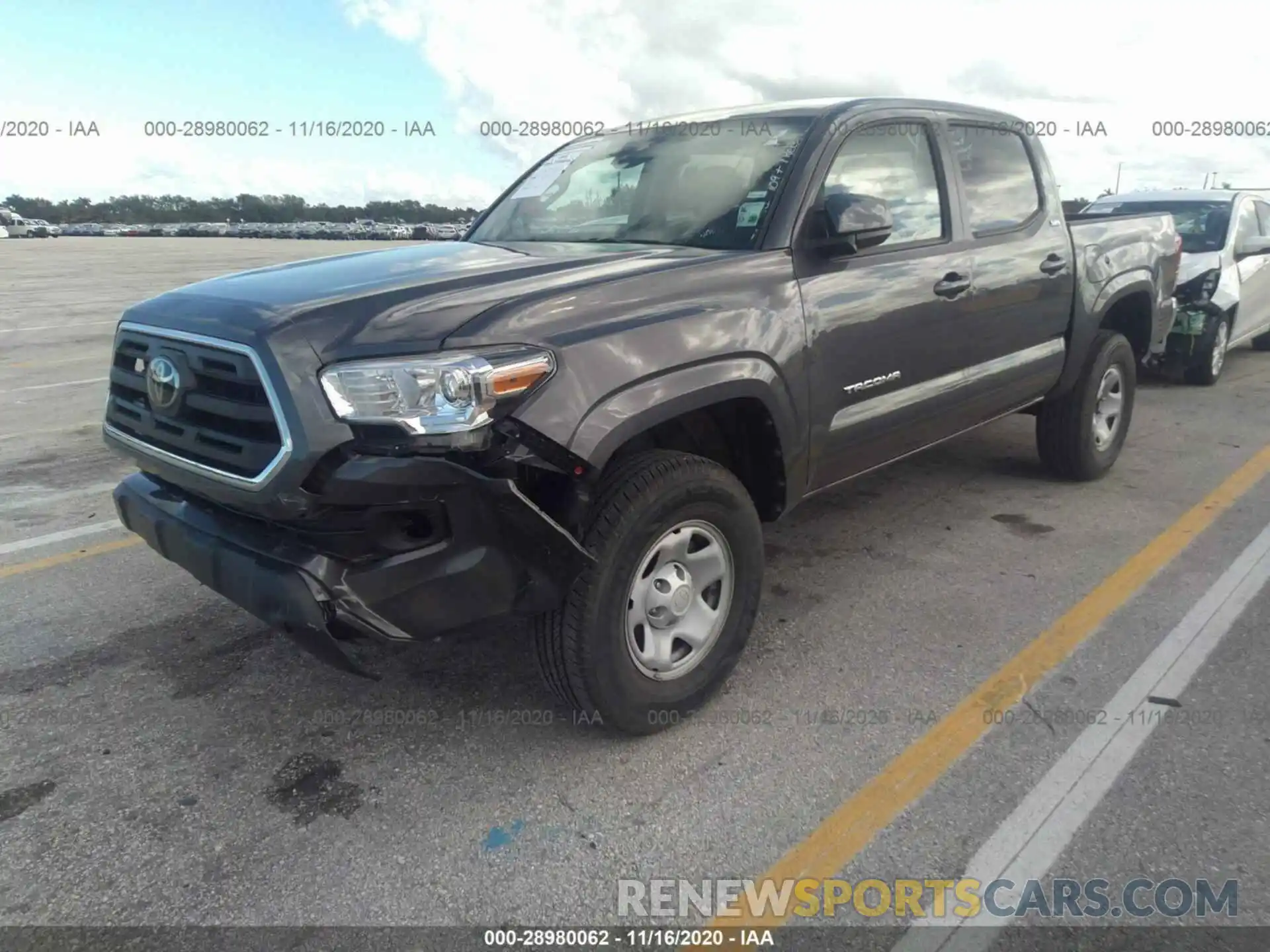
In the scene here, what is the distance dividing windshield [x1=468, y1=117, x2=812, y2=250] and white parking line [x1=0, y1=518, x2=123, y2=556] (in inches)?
97.5

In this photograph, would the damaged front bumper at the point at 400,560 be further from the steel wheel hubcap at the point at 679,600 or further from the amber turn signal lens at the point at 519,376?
the steel wheel hubcap at the point at 679,600

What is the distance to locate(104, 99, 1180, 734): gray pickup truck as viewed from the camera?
8.14ft

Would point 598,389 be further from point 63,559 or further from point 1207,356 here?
point 1207,356

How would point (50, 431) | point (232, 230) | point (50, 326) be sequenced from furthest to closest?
point (232, 230) → point (50, 326) → point (50, 431)

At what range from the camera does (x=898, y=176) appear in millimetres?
4039

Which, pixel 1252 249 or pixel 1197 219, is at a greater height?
pixel 1197 219

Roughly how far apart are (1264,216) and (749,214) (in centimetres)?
888

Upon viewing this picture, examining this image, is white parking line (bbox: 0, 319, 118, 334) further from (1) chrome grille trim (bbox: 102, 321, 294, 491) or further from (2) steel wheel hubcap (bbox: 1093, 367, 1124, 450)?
(2) steel wheel hubcap (bbox: 1093, 367, 1124, 450)

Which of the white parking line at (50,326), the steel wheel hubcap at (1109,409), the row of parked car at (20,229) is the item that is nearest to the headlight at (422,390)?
the steel wheel hubcap at (1109,409)

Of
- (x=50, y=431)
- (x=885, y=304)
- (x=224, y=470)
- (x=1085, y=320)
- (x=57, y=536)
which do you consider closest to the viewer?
(x=224, y=470)

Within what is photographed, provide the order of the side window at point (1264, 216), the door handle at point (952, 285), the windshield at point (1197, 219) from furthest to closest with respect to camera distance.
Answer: the side window at point (1264, 216), the windshield at point (1197, 219), the door handle at point (952, 285)

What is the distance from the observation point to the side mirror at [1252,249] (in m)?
8.30

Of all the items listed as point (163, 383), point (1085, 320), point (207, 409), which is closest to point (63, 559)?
point (163, 383)

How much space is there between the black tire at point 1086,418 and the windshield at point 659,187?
252 cm
